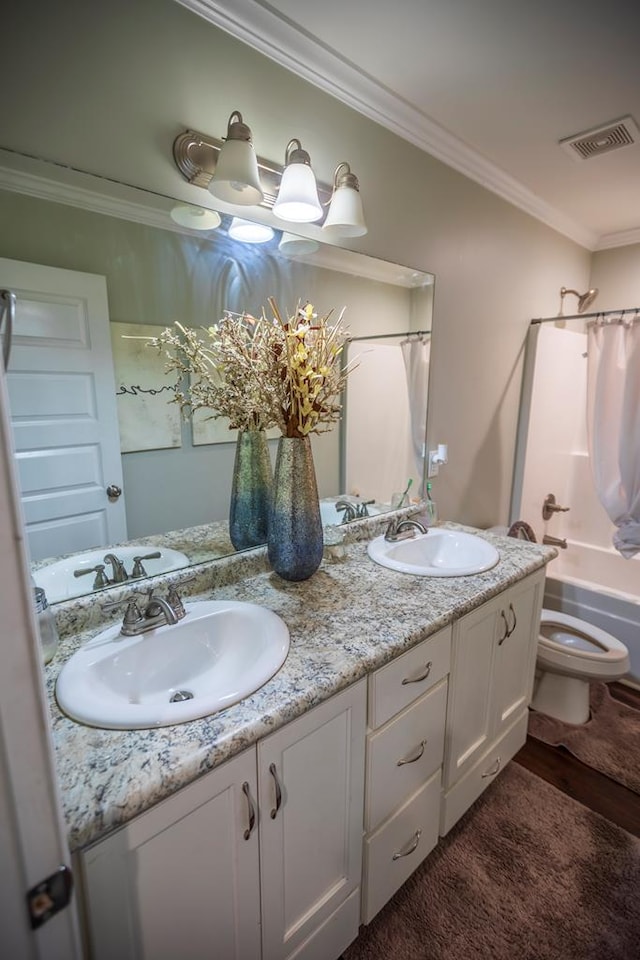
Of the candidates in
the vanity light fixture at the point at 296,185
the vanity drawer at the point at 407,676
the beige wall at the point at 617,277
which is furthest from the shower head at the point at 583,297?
the vanity drawer at the point at 407,676

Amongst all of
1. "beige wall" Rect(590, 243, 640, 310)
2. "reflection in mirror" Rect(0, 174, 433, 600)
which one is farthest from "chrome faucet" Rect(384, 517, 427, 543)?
"beige wall" Rect(590, 243, 640, 310)

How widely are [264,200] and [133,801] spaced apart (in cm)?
144

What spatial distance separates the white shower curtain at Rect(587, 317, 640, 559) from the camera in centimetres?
237

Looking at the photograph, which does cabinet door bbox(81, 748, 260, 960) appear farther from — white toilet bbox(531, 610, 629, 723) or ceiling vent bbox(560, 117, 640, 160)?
ceiling vent bbox(560, 117, 640, 160)

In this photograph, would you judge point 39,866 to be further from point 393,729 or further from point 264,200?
point 264,200

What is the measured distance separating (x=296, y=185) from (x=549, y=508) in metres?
2.48

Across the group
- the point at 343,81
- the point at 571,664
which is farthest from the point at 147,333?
the point at 571,664

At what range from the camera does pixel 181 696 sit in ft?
3.18

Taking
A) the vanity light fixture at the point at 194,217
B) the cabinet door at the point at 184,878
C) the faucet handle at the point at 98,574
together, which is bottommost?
the cabinet door at the point at 184,878

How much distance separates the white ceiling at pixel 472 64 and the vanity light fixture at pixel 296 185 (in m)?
0.29

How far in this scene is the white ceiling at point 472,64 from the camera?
1.17 m

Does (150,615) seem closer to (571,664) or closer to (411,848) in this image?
(411,848)

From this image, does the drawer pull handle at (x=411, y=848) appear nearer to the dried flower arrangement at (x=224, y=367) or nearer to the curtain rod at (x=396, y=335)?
the dried flower arrangement at (x=224, y=367)

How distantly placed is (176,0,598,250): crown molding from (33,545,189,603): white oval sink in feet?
4.49
